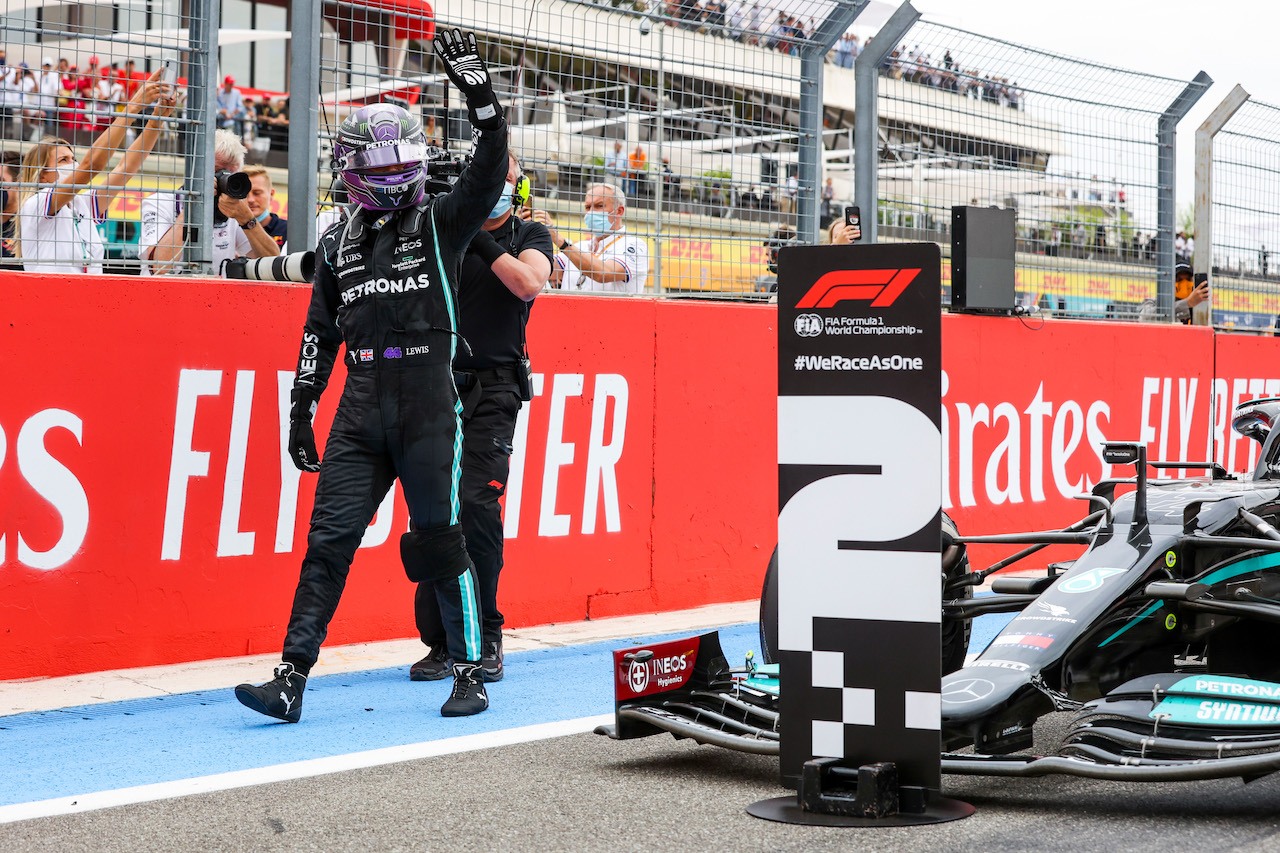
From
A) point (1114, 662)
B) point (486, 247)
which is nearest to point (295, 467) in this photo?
point (486, 247)

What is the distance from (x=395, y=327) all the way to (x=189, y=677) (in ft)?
5.25

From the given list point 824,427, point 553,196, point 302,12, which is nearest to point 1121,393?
point 553,196

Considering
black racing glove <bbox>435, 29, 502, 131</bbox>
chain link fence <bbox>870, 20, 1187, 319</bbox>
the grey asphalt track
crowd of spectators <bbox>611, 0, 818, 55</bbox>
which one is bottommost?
the grey asphalt track

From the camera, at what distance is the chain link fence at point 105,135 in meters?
5.35

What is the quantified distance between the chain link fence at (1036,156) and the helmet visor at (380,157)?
4115 millimetres

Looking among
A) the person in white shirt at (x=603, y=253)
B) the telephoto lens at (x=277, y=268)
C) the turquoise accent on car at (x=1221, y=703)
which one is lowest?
the turquoise accent on car at (x=1221, y=703)

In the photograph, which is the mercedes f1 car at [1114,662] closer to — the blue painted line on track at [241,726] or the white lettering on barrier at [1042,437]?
the blue painted line on track at [241,726]

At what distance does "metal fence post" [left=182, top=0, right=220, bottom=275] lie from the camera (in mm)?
5852

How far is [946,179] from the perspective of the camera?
880 cm

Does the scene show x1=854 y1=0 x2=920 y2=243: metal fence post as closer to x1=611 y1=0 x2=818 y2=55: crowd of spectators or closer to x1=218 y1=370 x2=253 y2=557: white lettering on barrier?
x1=611 y1=0 x2=818 y2=55: crowd of spectators

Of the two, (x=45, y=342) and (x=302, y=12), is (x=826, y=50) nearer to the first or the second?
(x=302, y=12)

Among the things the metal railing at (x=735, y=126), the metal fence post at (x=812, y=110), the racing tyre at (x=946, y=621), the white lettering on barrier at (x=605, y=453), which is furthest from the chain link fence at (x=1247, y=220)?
the racing tyre at (x=946, y=621)

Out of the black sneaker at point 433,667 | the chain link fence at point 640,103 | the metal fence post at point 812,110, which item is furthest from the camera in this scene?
the metal fence post at point 812,110

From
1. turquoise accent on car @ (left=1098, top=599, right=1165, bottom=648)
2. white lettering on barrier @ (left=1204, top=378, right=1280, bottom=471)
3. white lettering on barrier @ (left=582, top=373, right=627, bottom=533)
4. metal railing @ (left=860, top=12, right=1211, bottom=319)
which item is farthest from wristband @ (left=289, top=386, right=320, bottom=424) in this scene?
white lettering on barrier @ (left=1204, top=378, right=1280, bottom=471)
